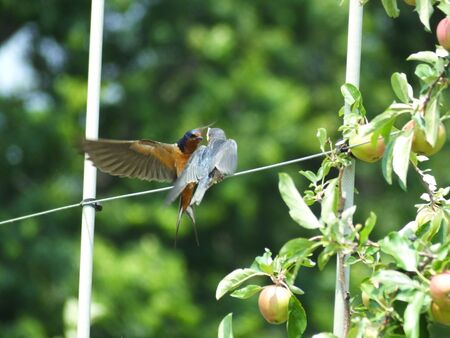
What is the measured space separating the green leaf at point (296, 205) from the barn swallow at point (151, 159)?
846mm

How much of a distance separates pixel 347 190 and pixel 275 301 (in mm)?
162

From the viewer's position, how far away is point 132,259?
6055 mm

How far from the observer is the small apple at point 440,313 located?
109cm

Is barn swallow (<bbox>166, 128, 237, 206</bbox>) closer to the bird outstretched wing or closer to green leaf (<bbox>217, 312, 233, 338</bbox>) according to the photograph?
the bird outstretched wing

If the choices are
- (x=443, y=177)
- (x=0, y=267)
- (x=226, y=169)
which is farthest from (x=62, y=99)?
(x=226, y=169)

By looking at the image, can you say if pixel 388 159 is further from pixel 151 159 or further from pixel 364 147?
pixel 151 159

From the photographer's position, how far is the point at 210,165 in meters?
1.97

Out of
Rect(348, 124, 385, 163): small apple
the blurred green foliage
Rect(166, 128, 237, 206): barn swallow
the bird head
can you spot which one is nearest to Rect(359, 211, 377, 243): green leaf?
Rect(348, 124, 385, 163): small apple

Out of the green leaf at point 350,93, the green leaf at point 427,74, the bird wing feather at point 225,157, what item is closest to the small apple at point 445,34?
the green leaf at point 427,74

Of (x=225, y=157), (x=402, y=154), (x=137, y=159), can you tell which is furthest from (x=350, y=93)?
(x=137, y=159)

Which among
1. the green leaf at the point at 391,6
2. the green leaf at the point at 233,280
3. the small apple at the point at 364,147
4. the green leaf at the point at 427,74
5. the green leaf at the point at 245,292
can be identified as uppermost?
the green leaf at the point at 391,6

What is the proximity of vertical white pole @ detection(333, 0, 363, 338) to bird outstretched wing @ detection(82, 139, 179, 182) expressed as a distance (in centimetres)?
64

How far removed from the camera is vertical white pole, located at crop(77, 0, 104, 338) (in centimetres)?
147

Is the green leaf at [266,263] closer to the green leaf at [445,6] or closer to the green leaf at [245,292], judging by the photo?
the green leaf at [245,292]
